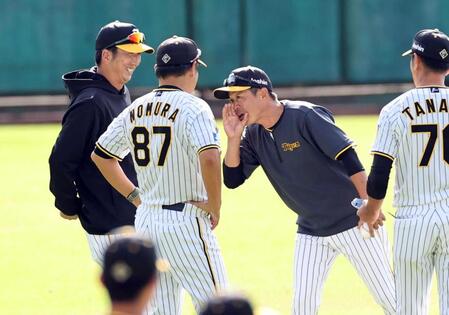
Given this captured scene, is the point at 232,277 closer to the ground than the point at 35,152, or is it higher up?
higher up

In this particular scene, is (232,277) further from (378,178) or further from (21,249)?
(378,178)

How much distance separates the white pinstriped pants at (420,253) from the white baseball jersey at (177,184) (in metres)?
1.06

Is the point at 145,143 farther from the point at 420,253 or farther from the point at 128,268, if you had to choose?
the point at 128,268

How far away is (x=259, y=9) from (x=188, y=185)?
74.2 ft

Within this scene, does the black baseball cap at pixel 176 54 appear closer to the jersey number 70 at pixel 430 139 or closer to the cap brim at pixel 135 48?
the cap brim at pixel 135 48

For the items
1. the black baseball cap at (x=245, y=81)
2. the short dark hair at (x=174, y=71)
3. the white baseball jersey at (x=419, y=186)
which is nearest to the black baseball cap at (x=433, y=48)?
the white baseball jersey at (x=419, y=186)

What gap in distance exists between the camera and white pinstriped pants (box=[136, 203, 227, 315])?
7219 mm

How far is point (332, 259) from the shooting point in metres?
7.92

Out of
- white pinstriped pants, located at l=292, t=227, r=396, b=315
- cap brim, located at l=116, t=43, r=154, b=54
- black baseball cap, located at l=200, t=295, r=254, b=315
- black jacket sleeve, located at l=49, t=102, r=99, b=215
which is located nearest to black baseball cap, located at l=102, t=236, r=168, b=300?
black baseball cap, located at l=200, t=295, r=254, b=315

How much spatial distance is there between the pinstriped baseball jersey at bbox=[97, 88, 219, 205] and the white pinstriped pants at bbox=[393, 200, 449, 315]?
121 cm

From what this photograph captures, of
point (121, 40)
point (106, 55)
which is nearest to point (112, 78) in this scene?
point (106, 55)

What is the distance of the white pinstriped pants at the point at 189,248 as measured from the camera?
7219 mm

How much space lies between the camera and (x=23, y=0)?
95.6 ft

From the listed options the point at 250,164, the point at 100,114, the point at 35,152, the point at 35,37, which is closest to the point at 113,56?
the point at 100,114
